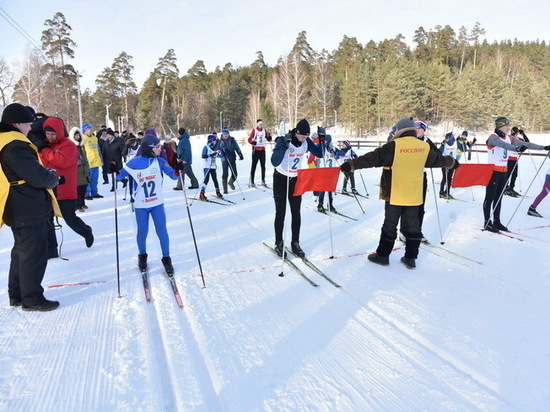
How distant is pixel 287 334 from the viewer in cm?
314

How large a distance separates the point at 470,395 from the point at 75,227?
18.1ft

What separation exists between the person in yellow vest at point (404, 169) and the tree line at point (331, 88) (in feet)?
96.0

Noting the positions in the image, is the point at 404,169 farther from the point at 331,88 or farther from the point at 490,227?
the point at 331,88

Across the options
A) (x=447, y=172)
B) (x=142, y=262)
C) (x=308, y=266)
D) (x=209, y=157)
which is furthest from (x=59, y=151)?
(x=447, y=172)

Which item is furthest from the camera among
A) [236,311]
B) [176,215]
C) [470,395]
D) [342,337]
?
[176,215]

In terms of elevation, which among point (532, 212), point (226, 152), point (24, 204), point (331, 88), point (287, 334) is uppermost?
point (331, 88)

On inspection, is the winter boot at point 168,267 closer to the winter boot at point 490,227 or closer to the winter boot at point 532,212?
the winter boot at point 490,227

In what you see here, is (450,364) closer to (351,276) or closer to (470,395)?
(470,395)

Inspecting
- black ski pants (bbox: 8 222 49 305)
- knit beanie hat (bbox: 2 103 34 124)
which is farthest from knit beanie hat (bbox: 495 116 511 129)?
black ski pants (bbox: 8 222 49 305)

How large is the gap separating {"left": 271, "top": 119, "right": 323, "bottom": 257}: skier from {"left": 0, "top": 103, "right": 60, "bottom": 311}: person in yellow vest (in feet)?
9.09

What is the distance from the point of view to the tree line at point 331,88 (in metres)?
39.7

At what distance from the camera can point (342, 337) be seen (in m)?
3.09

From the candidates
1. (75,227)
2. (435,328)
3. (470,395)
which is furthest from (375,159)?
(75,227)

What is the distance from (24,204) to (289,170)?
125 inches
